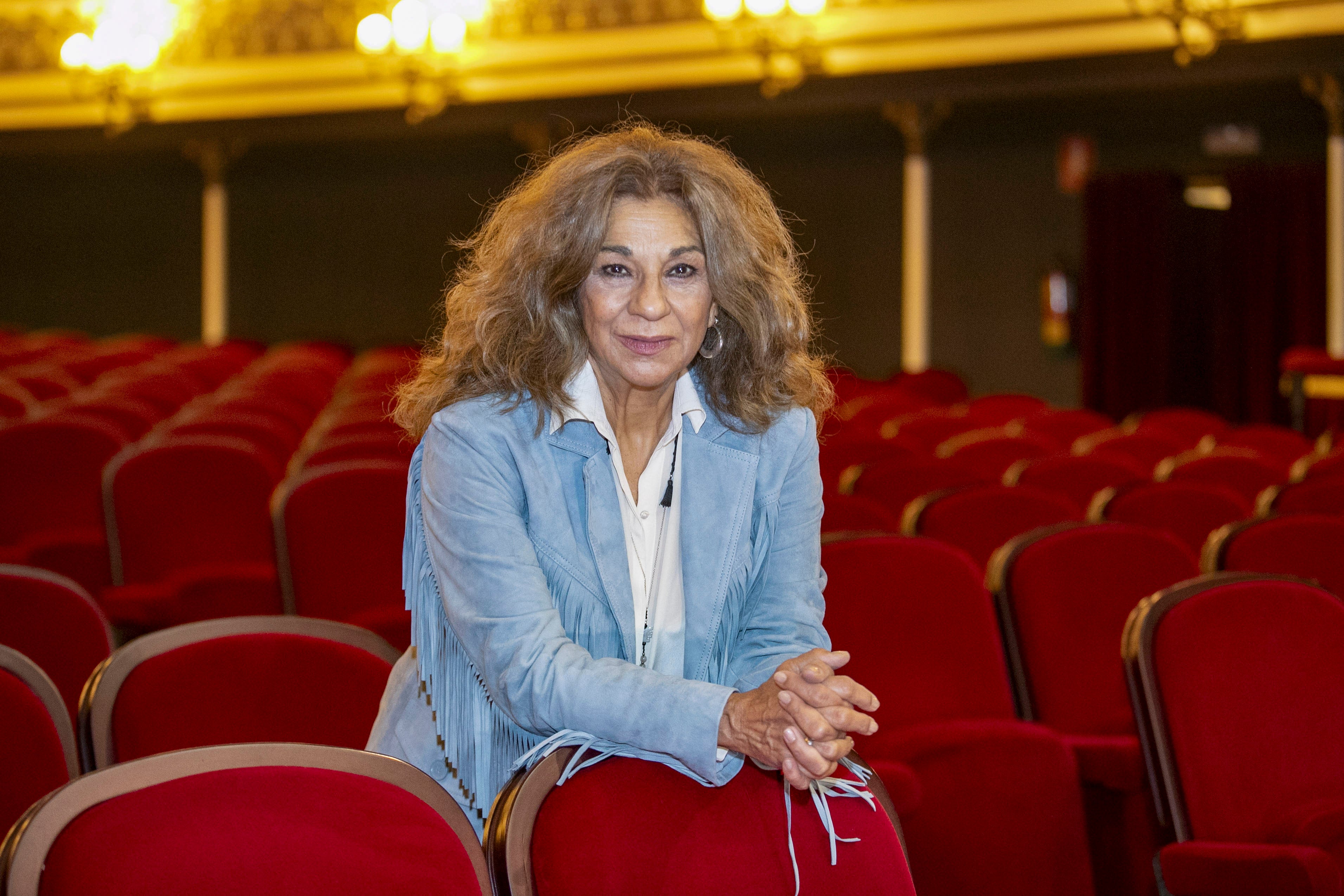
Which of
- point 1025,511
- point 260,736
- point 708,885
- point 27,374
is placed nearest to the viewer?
point 708,885

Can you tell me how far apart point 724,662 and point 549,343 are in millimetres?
450

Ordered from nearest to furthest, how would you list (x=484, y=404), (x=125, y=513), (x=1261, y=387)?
(x=484, y=404)
(x=125, y=513)
(x=1261, y=387)

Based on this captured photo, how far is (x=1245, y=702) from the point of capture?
2.21 m

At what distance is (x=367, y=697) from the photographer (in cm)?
195

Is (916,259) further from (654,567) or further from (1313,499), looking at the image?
(654,567)

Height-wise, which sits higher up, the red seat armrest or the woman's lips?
the woman's lips

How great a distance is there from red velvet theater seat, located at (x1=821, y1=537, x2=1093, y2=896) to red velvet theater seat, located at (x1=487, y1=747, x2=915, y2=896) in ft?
2.73

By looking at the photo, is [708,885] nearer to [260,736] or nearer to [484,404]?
[484,404]

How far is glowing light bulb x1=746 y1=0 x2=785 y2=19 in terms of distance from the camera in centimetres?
1060

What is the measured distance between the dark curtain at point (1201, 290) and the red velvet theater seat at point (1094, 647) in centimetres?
848

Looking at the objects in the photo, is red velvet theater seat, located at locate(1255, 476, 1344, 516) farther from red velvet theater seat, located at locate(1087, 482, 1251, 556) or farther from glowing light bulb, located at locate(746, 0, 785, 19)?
glowing light bulb, located at locate(746, 0, 785, 19)

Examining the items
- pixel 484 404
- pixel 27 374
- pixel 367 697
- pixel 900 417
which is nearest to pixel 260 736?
pixel 367 697

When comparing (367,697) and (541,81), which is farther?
(541,81)

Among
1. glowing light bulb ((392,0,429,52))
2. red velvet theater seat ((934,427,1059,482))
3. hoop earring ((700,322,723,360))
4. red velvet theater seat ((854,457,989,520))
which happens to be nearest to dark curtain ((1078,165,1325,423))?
glowing light bulb ((392,0,429,52))
